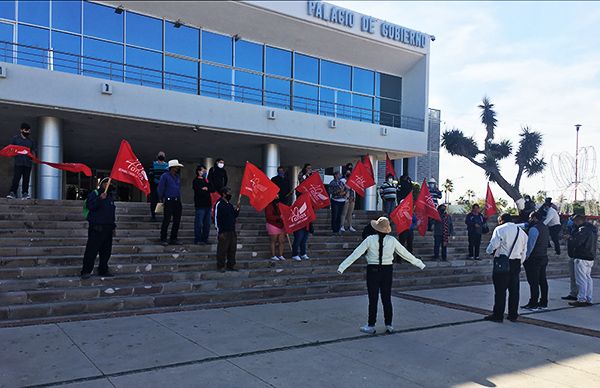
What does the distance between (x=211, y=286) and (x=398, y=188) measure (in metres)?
8.36

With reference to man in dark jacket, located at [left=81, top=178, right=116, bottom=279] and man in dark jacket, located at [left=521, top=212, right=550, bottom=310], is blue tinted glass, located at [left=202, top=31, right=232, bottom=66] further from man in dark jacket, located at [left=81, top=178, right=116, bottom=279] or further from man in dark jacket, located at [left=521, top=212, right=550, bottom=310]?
man in dark jacket, located at [left=521, top=212, right=550, bottom=310]

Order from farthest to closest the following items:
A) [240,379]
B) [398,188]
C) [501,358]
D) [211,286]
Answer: [398,188] < [211,286] < [501,358] < [240,379]

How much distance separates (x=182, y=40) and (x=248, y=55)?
2.71 metres

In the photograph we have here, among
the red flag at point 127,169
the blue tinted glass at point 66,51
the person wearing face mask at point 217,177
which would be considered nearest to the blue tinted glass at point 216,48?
the blue tinted glass at point 66,51

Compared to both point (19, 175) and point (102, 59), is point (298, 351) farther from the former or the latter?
point (102, 59)

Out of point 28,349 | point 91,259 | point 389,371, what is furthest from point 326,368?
point 91,259

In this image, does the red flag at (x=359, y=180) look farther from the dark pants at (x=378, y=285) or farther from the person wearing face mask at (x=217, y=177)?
the dark pants at (x=378, y=285)

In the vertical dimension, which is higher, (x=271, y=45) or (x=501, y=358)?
(x=271, y=45)

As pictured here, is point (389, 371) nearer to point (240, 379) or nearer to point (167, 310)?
point (240, 379)

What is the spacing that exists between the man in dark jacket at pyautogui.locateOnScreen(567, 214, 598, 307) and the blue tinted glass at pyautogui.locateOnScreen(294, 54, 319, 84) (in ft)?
44.1

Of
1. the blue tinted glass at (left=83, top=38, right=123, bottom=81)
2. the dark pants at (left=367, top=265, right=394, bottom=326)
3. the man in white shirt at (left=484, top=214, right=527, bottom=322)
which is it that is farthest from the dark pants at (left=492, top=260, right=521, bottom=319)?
the blue tinted glass at (left=83, top=38, right=123, bottom=81)

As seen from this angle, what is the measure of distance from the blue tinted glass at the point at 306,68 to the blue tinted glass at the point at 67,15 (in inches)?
335

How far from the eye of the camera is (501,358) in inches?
240

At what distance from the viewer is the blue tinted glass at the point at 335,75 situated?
71.4 feet
